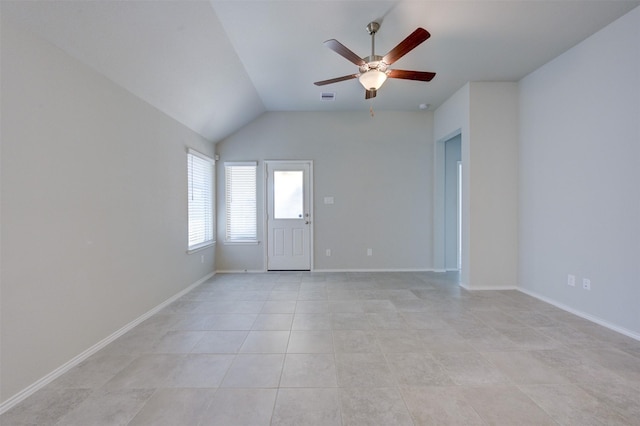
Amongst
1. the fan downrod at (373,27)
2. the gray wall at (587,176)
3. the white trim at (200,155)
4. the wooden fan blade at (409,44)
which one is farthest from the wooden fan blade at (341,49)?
the white trim at (200,155)

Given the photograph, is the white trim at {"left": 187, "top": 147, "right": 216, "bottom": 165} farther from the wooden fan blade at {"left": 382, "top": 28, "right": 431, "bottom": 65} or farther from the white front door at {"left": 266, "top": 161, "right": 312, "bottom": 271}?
the wooden fan blade at {"left": 382, "top": 28, "right": 431, "bottom": 65}

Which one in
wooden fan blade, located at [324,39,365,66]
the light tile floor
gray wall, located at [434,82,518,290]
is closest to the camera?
the light tile floor

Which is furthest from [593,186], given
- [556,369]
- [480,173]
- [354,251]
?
[354,251]

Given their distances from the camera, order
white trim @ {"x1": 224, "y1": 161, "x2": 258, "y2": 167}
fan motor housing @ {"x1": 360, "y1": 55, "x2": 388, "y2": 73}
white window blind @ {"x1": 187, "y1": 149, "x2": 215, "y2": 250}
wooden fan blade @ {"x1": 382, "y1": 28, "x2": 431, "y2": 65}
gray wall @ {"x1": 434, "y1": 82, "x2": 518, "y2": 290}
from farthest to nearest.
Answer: white trim @ {"x1": 224, "y1": 161, "x2": 258, "y2": 167} < white window blind @ {"x1": 187, "y1": 149, "x2": 215, "y2": 250} < gray wall @ {"x1": 434, "y1": 82, "x2": 518, "y2": 290} < fan motor housing @ {"x1": 360, "y1": 55, "x2": 388, "y2": 73} < wooden fan blade @ {"x1": 382, "y1": 28, "x2": 431, "y2": 65}

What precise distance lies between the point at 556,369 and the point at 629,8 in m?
3.30

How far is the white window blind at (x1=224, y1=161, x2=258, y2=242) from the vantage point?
5.22m

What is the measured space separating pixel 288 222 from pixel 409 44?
3.68 metres

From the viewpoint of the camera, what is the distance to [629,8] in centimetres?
251

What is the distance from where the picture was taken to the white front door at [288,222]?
17.3 ft

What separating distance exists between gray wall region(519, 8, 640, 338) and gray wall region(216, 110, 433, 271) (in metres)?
1.67

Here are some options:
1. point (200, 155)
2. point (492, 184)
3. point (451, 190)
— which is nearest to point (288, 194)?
point (200, 155)

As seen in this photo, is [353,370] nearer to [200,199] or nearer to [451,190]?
[200,199]

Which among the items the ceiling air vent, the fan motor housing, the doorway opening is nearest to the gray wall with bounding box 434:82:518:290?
the doorway opening

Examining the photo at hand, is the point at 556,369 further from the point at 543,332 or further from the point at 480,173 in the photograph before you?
the point at 480,173
